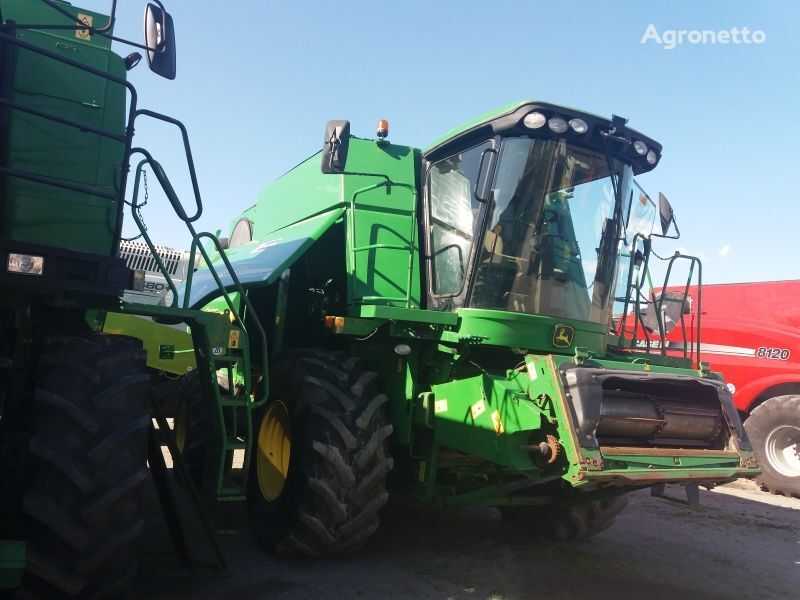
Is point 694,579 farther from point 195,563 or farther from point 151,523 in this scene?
point 151,523

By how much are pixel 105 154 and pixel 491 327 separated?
2397 millimetres

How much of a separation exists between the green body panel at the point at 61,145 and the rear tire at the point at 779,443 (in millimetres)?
8017

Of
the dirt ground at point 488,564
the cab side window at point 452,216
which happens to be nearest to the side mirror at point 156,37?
the cab side window at point 452,216

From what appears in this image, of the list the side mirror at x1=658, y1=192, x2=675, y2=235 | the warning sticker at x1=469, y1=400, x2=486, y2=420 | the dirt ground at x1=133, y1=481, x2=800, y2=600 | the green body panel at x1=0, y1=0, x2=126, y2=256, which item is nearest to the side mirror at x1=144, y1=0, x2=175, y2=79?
the green body panel at x1=0, y1=0, x2=126, y2=256

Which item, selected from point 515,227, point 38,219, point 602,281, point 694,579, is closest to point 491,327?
point 515,227

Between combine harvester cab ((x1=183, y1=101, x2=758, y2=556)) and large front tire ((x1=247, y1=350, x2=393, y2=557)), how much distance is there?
0.04 feet

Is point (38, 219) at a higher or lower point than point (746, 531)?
higher

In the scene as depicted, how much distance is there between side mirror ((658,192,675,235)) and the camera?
4863 millimetres

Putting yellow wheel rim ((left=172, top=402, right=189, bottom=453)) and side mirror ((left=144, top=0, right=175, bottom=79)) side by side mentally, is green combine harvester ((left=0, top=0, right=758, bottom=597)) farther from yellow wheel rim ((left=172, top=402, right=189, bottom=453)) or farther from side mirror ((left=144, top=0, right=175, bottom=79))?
yellow wheel rim ((left=172, top=402, right=189, bottom=453))

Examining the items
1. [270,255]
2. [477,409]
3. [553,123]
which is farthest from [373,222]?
[477,409]

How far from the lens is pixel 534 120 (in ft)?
13.6

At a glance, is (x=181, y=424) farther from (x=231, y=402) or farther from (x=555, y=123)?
(x=555, y=123)

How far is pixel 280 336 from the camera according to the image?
18.2 feet

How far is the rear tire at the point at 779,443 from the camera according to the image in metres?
8.12
